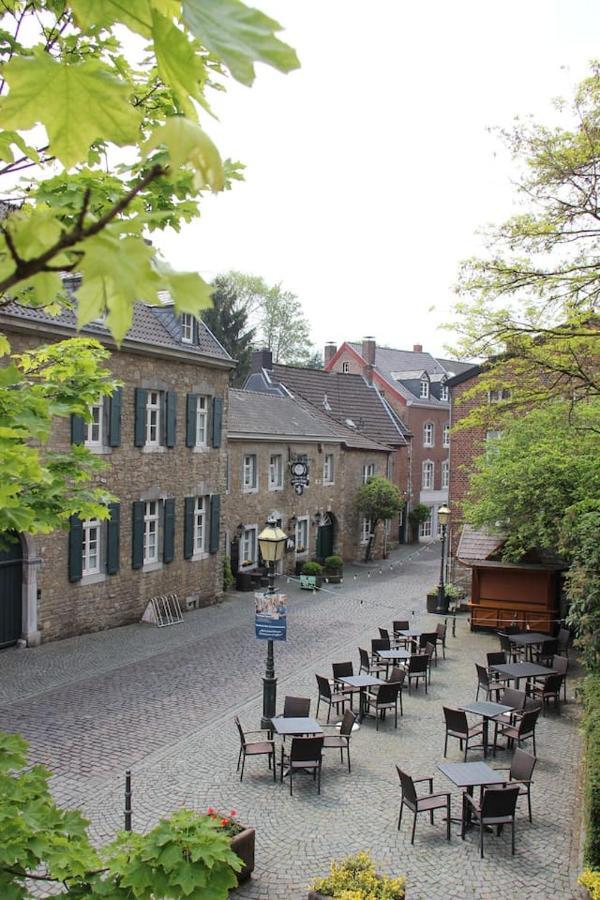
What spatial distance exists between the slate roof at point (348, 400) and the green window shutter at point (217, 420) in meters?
11.9

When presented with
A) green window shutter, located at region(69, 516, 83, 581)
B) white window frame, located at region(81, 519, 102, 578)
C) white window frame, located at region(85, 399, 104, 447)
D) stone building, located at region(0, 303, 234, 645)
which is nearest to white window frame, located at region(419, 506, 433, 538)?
stone building, located at region(0, 303, 234, 645)

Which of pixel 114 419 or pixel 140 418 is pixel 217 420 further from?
pixel 114 419

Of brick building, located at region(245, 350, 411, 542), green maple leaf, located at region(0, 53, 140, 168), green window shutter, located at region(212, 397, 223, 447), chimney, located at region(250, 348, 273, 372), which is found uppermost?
chimney, located at region(250, 348, 273, 372)

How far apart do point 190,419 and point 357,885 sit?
660 inches

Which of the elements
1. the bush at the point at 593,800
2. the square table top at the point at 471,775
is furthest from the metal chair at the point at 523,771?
the bush at the point at 593,800

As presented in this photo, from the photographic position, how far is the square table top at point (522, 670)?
14686mm

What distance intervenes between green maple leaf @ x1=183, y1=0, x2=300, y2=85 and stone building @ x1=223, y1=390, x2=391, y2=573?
83.7ft

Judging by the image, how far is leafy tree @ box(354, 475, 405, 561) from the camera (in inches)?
1352

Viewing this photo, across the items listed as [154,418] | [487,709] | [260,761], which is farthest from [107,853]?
[154,418]

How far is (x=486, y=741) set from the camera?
12164 mm

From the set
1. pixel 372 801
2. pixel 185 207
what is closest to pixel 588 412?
pixel 372 801

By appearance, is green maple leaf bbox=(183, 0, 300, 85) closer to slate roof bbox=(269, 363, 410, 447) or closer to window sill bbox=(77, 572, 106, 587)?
window sill bbox=(77, 572, 106, 587)

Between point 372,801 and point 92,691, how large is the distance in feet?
22.8

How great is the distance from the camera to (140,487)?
20906mm
